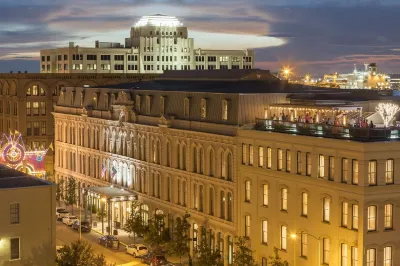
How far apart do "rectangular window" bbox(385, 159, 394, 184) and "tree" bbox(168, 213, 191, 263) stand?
2460 cm

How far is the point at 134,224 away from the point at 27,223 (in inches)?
1115

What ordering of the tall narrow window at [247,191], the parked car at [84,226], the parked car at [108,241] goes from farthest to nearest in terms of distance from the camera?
the parked car at [84,226], the parked car at [108,241], the tall narrow window at [247,191]

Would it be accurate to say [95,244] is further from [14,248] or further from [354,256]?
[354,256]

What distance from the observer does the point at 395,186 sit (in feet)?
218

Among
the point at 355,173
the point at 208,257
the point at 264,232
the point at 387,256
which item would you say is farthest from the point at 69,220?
the point at 387,256

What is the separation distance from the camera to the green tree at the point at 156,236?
286 ft

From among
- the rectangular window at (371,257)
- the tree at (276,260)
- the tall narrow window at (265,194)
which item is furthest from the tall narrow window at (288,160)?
the rectangular window at (371,257)

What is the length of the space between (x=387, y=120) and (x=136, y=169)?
38324 millimetres

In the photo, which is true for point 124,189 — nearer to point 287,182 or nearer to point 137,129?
point 137,129

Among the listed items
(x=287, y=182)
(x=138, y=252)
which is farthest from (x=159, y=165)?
(x=287, y=182)

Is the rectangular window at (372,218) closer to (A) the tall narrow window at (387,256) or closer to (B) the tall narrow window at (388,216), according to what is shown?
(B) the tall narrow window at (388,216)

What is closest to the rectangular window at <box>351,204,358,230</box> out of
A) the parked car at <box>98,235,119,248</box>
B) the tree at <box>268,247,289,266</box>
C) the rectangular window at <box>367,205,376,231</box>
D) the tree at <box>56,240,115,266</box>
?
the rectangular window at <box>367,205,376,231</box>

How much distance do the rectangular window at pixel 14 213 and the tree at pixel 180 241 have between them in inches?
861

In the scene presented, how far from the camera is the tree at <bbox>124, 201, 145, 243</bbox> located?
92.1 meters
